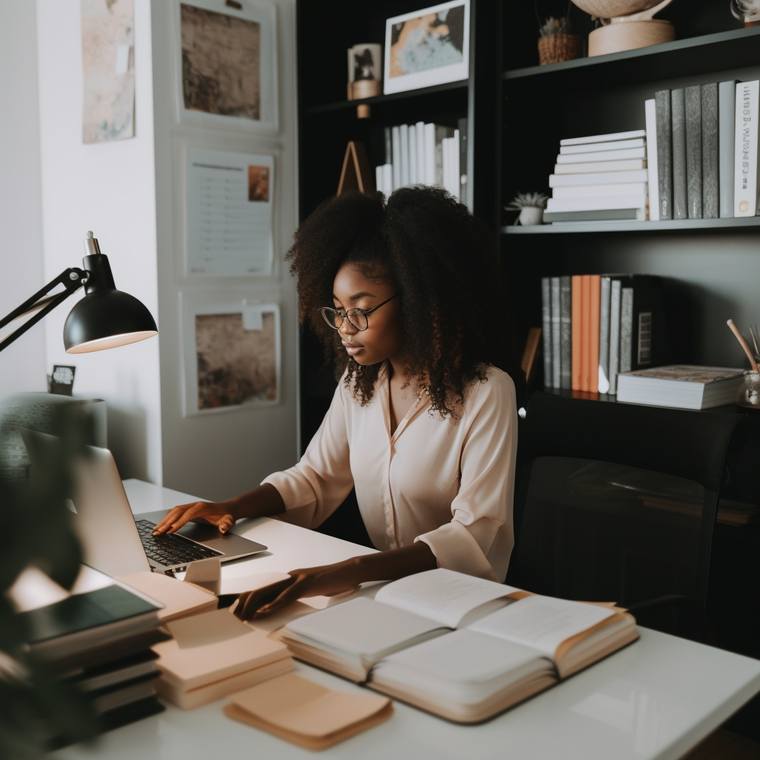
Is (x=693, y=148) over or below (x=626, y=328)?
over

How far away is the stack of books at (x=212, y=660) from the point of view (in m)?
0.82

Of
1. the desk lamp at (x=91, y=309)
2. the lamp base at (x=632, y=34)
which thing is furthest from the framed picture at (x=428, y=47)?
the desk lamp at (x=91, y=309)

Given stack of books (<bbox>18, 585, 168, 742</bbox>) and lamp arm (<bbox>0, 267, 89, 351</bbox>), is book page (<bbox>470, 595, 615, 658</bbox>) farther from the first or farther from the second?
lamp arm (<bbox>0, 267, 89, 351</bbox>)

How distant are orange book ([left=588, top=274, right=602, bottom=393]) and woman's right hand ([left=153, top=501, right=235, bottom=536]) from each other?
3.38 ft

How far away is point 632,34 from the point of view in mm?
1874

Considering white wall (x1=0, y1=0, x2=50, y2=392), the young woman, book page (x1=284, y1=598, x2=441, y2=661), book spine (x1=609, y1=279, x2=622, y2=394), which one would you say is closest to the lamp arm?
the young woman

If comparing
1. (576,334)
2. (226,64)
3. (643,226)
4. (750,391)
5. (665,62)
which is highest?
(226,64)

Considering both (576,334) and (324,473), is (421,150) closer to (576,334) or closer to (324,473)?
(576,334)

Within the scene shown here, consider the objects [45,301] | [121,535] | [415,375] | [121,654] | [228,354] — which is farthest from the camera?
[228,354]

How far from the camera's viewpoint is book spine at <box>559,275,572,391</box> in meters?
2.09

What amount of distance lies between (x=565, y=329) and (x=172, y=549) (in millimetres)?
1208

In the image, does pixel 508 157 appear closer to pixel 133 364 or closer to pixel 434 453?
pixel 434 453

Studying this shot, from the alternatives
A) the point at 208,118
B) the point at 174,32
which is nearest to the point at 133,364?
the point at 208,118

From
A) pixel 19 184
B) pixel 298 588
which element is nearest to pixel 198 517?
pixel 298 588
